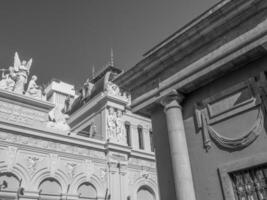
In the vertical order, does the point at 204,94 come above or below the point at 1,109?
below

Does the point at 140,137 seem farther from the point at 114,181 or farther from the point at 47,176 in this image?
the point at 47,176

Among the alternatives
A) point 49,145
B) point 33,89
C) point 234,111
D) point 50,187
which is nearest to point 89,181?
point 50,187

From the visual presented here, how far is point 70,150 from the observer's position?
62.2ft

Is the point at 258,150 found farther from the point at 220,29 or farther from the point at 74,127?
the point at 74,127

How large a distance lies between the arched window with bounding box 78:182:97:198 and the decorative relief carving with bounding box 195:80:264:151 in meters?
13.0

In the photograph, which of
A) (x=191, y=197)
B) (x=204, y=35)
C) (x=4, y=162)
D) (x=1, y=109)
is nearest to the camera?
(x=191, y=197)

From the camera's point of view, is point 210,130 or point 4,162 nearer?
point 210,130

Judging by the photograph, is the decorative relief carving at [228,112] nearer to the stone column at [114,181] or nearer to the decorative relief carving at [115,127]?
the stone column at [114,181]

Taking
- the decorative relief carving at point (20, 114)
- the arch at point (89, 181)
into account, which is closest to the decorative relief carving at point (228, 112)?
the arch at point (89, 181)

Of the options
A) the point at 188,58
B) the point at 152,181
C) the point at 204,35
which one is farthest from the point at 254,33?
the point at 152,181

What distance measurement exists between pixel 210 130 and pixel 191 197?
5.61ft

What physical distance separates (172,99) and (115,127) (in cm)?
1489

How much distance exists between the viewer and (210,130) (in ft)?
24.8

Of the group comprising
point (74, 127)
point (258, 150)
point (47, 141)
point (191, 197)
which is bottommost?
point (191, 197)
